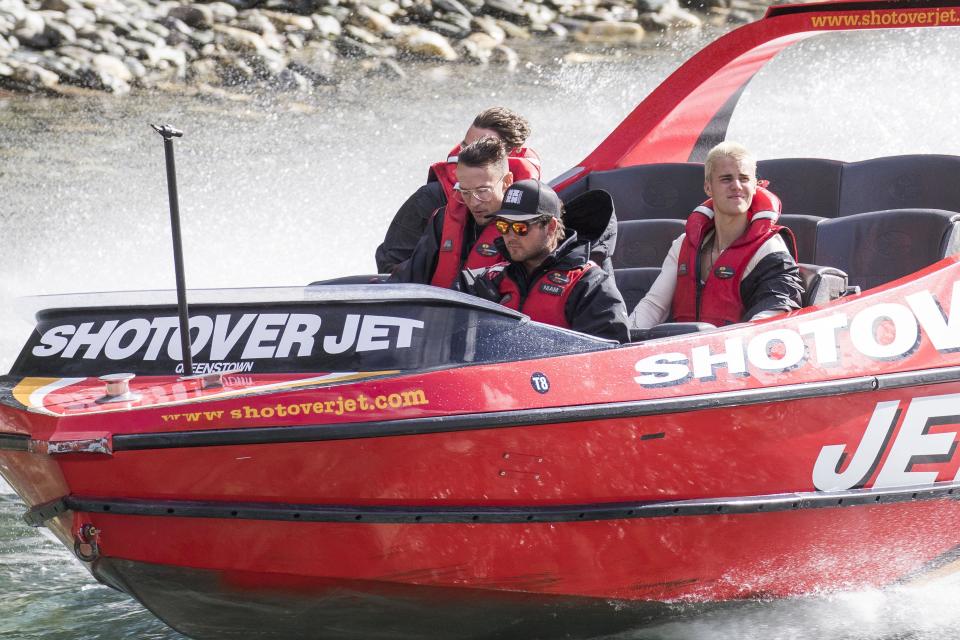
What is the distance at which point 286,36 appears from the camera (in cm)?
1636

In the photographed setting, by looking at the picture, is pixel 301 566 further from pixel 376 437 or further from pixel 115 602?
pixel 115 602

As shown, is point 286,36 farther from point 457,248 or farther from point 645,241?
point 457,248

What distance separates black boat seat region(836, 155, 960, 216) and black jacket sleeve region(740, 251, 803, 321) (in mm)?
1341

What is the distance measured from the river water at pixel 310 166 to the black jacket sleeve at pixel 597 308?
0.95m

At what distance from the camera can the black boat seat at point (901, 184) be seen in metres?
4.93

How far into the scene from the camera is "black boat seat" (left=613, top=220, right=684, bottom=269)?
16.3ft

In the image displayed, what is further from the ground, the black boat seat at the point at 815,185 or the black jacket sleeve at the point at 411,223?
the black boat seat at the point at 815,185

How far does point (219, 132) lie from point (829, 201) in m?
9.86

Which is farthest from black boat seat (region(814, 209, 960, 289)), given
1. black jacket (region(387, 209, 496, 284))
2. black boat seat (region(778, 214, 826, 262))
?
black jacket (region(387, 209, 496, 284))

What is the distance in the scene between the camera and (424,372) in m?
3.11

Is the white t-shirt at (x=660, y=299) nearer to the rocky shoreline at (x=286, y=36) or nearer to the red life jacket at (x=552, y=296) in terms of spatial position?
the red life jacket at (x=552, y=296)

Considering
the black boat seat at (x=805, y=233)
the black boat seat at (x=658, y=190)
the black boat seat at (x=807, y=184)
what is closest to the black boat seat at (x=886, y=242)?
the black boat seat at (x=805, y=233)

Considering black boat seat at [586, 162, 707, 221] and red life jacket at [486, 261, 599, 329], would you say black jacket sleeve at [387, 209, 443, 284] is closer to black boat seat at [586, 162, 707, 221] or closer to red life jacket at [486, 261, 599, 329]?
red life jacket at [486, 261, 599, 329]

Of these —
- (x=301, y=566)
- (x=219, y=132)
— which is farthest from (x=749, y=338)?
(x=219, y=132)
